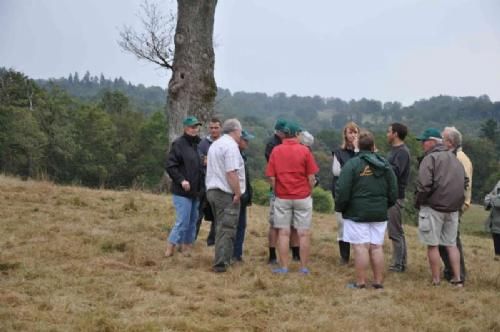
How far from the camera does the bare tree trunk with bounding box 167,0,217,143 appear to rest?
10.7 metres

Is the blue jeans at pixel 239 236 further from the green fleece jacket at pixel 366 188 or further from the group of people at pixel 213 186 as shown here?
the green fleece jacket at pixel 366 188

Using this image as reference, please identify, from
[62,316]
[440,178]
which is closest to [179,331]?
[62,316]

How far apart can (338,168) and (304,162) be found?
3.10 ft

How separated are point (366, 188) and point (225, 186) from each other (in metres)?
1.86

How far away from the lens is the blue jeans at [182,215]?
7977 mm

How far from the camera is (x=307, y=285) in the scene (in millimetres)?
6723

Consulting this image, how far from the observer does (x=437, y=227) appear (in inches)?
→ 283

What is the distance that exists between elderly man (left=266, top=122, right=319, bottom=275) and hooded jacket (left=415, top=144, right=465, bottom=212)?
1399 mm

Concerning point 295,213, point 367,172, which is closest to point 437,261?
point 367,172

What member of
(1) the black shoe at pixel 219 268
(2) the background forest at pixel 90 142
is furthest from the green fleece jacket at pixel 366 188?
(2) the background forest at pixel 90 142

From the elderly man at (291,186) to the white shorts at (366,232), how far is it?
0.76 m

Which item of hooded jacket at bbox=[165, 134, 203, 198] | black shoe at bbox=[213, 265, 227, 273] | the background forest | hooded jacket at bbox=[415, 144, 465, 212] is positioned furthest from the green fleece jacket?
the background forest

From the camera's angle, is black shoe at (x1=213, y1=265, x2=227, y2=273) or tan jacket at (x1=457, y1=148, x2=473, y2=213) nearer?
black shoe at (x1=213, y1=265, x2=227, y2=273)

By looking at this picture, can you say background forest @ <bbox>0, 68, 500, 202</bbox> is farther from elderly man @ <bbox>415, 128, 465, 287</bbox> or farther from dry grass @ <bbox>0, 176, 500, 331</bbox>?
elderly man @ <bbox>415, 128, 465, 287</bbox>
